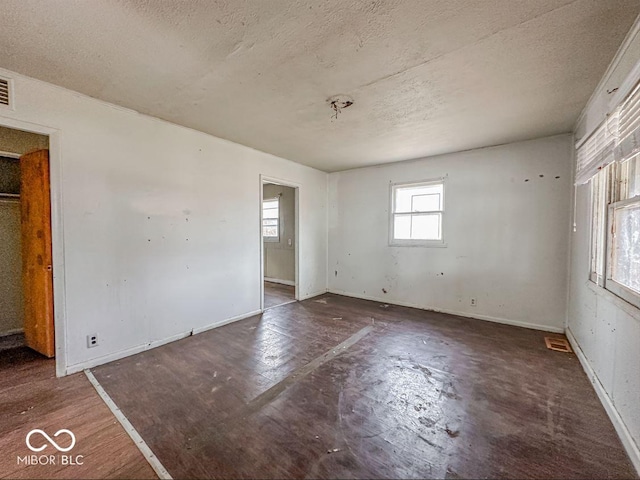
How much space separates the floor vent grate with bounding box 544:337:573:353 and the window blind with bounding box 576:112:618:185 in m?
1.73

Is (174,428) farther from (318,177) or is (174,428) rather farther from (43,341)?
(318,177)

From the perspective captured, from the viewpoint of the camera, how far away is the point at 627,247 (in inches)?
71.9

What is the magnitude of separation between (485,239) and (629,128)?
242 cm

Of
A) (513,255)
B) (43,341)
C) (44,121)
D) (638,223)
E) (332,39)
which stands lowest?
(43,341)

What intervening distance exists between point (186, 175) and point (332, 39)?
2.28 meters

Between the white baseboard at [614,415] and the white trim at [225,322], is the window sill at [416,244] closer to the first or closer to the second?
the white baseboard at [614,415]

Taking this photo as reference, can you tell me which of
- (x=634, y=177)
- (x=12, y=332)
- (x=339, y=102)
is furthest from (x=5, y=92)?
(x=634, y=177)

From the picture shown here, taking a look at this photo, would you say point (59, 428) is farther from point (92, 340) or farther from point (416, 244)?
point (416, 244)

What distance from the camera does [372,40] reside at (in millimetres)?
1660

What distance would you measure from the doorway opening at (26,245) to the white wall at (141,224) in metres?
0.40

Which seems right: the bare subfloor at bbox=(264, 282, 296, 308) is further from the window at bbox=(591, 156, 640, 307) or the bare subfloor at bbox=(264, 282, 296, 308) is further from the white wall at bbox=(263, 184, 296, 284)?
the window at bbox=(591, 156, 640, 307)

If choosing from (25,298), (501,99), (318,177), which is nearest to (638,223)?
(501,99)

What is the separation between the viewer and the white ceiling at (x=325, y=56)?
4.74ft

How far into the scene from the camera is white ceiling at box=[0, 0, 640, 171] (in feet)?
4.74
